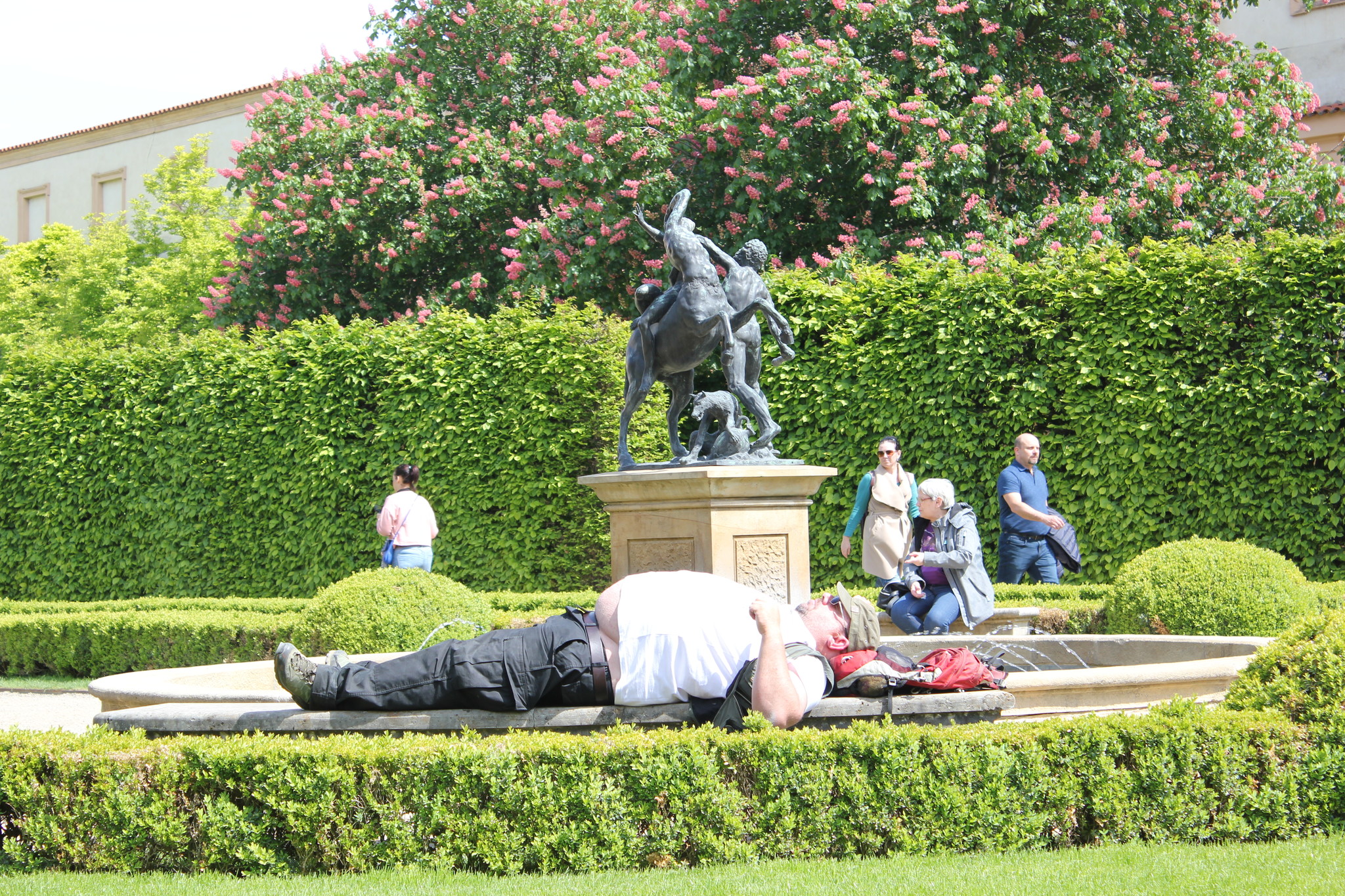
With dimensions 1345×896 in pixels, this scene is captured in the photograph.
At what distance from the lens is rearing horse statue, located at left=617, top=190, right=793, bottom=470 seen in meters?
8.06

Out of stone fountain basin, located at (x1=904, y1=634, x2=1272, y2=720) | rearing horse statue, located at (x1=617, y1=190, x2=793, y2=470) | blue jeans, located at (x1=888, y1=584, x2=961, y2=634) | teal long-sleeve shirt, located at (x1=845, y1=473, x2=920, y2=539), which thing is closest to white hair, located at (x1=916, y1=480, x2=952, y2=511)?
blue jeans, located at (x1=888, y1=584, x2=961, y2=634)

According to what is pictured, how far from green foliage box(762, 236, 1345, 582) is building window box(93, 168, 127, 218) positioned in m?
29.1

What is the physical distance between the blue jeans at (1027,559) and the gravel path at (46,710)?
698 cm

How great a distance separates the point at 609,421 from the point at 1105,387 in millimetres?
4909

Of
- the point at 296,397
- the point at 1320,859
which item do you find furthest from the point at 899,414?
the point at 1320,859

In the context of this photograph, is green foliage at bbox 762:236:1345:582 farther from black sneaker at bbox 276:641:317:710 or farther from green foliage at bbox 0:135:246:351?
green foliage at bbox 0:135:246:351

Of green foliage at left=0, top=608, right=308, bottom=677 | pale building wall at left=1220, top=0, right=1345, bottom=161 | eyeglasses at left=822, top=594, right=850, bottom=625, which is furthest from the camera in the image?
pale building wall at left=1220, top=0, right=1345, bottom=161

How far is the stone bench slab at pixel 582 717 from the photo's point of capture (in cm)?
449

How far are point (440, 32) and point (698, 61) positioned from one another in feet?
19.3

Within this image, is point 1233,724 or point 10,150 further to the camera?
point 10,150

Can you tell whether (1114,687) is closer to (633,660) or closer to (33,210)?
(633,660)

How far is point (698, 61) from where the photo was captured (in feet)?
51.3

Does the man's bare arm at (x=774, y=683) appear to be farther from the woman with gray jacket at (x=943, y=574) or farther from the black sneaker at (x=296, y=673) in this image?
the woman with gray jacket at (x=943, y=574)

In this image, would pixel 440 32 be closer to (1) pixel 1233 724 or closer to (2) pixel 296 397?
(2) pixel 296 397
